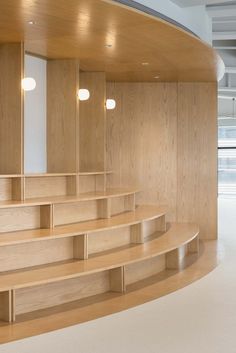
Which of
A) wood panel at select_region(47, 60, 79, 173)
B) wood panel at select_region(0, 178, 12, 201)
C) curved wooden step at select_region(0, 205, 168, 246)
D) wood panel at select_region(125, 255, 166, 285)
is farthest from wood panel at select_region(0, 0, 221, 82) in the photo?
wood panel at select_region(125, 255, 166, 285)

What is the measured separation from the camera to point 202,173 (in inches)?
336

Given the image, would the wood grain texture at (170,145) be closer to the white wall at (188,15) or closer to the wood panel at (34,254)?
the white wall at (188,15)

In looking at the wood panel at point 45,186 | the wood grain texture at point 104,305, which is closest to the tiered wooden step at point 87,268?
the wood grain texture at point 104,305

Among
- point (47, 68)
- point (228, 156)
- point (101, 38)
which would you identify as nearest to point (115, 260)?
point (101, 38)

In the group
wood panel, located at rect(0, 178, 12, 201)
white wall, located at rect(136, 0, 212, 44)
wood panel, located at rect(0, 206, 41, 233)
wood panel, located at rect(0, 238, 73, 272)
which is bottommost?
wood panel, located at rect(0, 238, 73, 272)

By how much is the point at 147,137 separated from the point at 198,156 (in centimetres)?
83

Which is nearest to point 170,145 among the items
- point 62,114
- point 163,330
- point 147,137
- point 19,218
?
point 147,137

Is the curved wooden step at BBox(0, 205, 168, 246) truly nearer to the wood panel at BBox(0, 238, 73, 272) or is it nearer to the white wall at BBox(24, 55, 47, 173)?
the wood panel at BBox(0, 238, 73, 272)

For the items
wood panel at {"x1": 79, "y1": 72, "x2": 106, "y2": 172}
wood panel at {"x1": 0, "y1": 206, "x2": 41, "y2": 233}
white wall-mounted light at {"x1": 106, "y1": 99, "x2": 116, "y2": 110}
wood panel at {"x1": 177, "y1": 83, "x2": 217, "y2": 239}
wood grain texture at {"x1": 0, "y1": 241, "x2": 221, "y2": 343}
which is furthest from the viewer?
wood panel at {"x1": 177, "y1": 83, "x2": 217, "y2": 239}

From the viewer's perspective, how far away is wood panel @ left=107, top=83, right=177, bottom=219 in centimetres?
853

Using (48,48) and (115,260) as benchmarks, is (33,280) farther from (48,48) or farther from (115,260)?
(48,48)

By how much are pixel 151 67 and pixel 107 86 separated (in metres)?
1.46

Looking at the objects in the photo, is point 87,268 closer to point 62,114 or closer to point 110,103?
point 62,114

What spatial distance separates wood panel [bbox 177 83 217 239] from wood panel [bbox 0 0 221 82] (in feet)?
2.35
